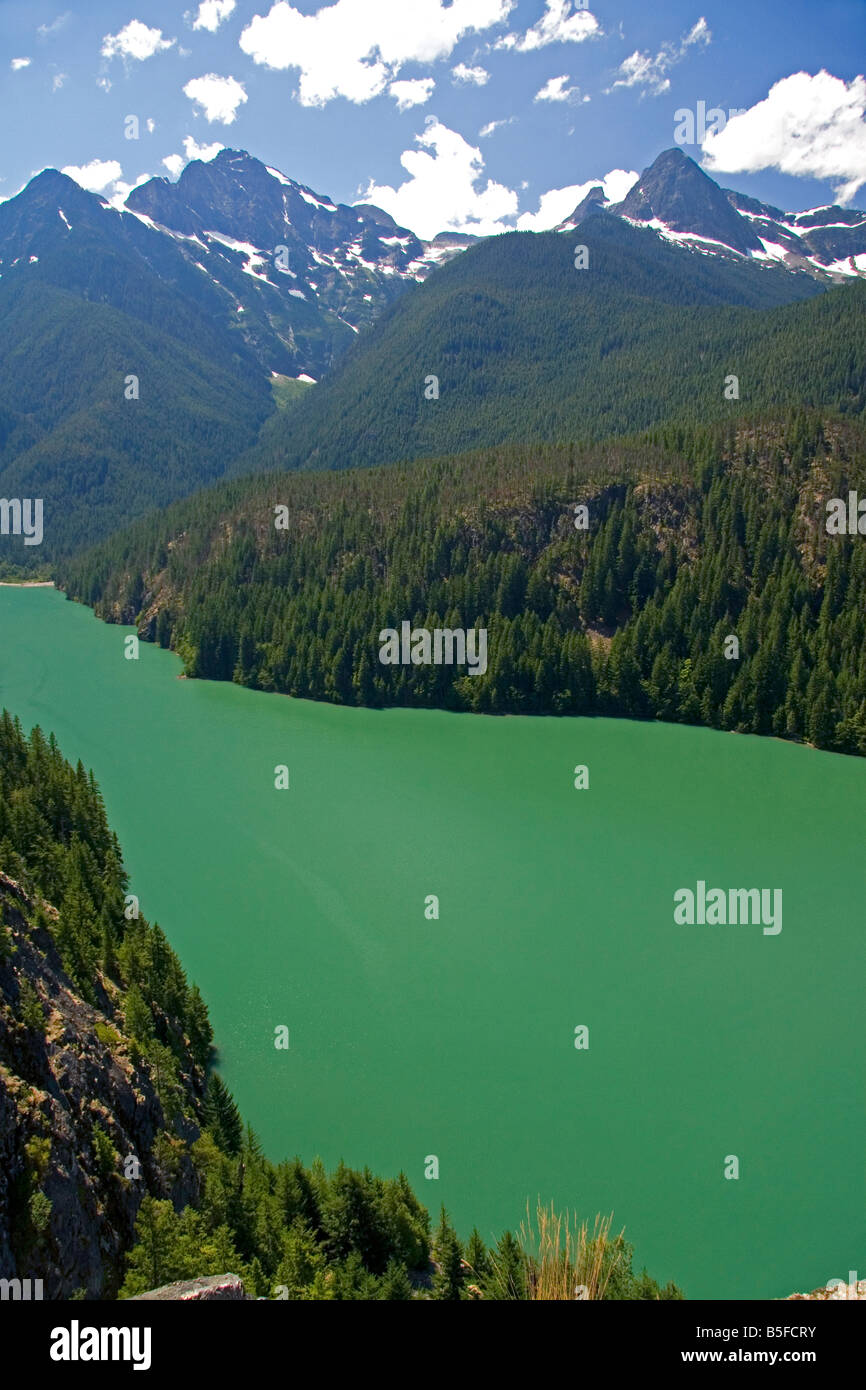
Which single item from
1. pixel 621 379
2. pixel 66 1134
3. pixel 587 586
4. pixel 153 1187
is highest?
pixel 621 379

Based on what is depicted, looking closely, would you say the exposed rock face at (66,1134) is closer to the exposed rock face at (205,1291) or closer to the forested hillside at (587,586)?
the exposed rock face at (205,1291)

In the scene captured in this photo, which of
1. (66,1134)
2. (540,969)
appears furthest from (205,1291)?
(540,969)

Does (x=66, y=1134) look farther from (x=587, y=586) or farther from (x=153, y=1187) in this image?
(x=587, y=586)

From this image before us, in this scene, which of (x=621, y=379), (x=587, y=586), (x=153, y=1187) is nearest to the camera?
(x=153, y=1187)

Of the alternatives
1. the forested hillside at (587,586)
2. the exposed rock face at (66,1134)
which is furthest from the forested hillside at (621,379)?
the exposed rock face at (66,1134)

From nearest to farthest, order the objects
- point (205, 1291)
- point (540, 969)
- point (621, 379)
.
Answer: point (205, 1291) < point (540, 969) < point (621, 379)
